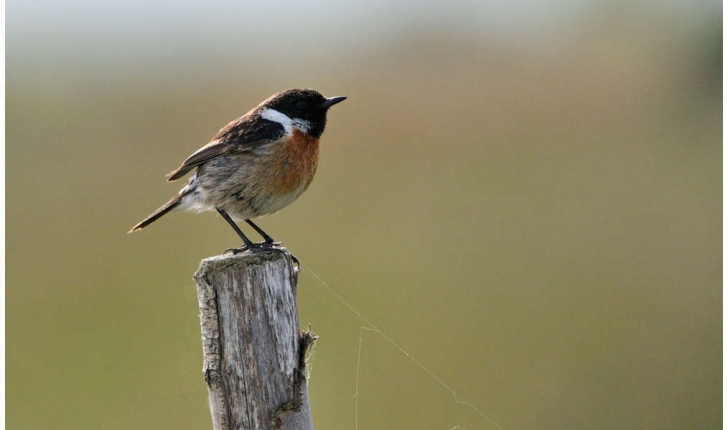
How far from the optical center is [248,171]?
182 inches

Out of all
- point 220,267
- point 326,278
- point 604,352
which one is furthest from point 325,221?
point 220,267

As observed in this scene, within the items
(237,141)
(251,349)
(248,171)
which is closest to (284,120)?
(237,141)

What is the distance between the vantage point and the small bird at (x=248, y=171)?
4.63 meters

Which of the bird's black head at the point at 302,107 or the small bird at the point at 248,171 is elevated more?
the bird's black head at the point at 302,107

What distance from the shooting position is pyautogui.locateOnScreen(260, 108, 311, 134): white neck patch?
486 centimetres

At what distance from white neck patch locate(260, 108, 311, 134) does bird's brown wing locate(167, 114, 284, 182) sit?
0.07 meters

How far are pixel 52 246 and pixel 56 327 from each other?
104cm

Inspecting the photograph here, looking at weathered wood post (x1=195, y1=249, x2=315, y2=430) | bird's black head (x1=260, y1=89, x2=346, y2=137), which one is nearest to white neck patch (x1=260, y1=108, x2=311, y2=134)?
bird's black head (x1=260, y1=89, x2=346, y2=137)

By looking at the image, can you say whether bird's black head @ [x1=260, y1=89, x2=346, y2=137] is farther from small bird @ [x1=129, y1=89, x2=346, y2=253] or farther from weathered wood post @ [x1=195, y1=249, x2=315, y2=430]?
weathered wood post @ [x1=195, y1=249, x2=315, y2=430]

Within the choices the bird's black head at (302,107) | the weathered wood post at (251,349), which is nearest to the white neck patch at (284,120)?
the bird's black head at (302,107)

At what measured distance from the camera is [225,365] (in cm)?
316

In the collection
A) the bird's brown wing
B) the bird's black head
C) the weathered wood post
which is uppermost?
the bird's black head

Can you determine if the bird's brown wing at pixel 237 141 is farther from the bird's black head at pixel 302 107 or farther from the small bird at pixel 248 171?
the bird's black head at pixel 302 107

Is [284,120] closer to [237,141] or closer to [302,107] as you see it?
[302,107]
